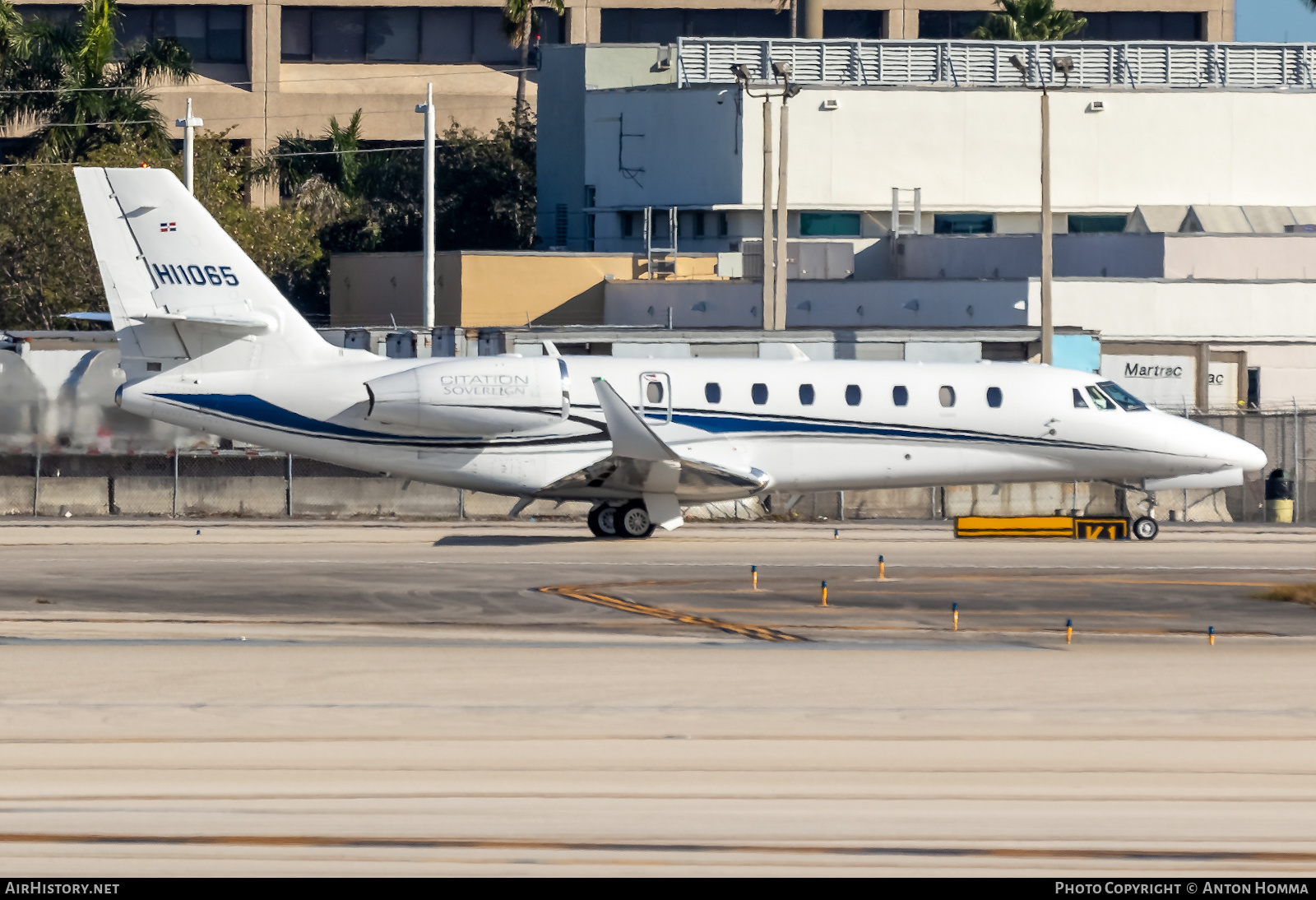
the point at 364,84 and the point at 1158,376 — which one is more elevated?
the point at 364,84

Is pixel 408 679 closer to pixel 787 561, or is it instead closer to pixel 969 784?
A: pixel 969 784

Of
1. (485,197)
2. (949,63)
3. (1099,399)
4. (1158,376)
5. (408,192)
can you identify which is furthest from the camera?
(408,192)

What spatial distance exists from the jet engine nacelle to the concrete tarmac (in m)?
2.87

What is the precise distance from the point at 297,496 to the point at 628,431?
1092cm

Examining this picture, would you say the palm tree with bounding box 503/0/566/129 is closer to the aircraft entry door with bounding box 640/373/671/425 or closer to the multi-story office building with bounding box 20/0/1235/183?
the multi-story office building with bounding box 20/0/1235/183

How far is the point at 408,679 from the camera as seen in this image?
52.3 ft

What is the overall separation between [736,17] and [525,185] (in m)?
23.3

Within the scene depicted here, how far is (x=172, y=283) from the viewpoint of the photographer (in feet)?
91.0

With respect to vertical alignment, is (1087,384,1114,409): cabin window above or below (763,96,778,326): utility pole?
below

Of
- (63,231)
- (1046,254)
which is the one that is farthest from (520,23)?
(1046,254)

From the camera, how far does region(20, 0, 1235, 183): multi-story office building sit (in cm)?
9406

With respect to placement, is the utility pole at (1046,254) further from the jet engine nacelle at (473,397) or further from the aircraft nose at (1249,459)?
the jet engine nacelle at (473,397)

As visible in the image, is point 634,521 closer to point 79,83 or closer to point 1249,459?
point 1249,459

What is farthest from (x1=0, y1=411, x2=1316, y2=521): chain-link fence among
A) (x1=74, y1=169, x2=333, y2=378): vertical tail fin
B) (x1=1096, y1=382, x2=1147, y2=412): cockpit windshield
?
(x1=74, y1=169, x2=333, y2=378): vertical tail fin
